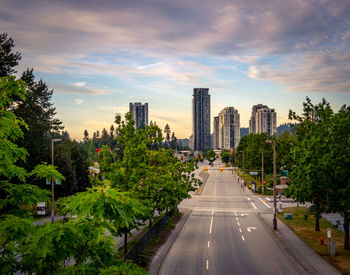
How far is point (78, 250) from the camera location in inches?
311

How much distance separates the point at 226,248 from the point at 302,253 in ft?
18.8

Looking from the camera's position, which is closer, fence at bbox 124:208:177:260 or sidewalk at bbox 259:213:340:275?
sidewalk at bbox 259:213:340:275

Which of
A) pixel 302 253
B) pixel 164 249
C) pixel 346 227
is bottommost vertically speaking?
pixel 164 249

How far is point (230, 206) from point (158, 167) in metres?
25.6

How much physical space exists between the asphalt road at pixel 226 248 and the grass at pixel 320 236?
8.67ft

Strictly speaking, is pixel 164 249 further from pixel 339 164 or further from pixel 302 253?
pixel 339 164

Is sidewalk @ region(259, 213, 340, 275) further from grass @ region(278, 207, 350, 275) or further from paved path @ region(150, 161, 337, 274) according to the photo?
grass @ region(278, 207, 350, 275)

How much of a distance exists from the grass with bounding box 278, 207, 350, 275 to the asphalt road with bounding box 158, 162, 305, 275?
264cm

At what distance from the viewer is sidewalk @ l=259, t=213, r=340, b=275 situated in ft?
71.6

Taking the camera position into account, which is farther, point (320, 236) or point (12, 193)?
point (320, 236)

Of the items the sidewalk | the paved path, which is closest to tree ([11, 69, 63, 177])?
the paved path

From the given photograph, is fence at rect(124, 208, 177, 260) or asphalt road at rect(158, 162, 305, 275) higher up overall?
fence at rect(124, 208, 177, 260)

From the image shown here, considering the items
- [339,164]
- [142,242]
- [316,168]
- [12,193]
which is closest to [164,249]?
[142,242]

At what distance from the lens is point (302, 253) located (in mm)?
25641
